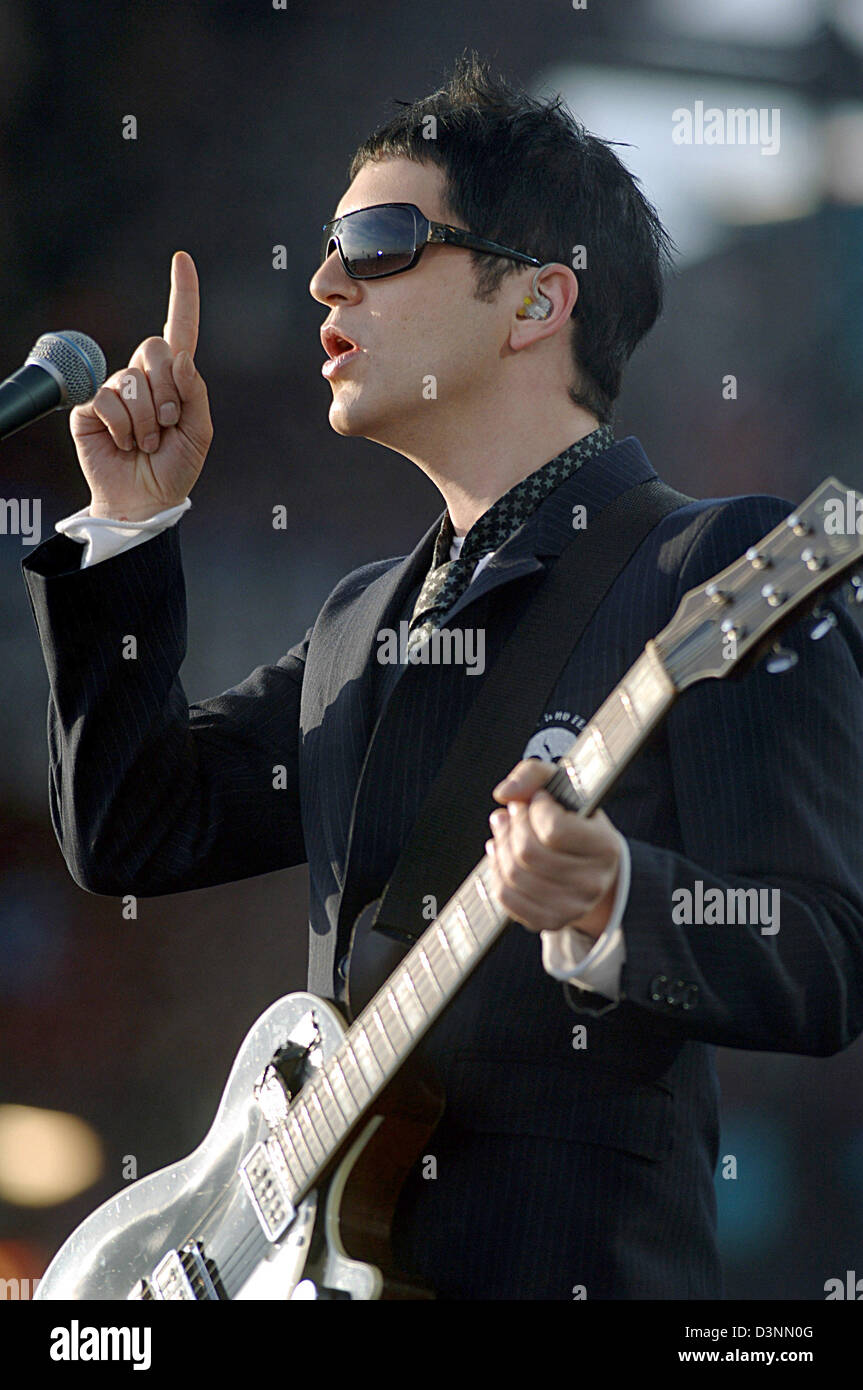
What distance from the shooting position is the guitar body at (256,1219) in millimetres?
1444

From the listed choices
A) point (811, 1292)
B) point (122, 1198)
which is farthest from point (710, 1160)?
point (811, 1292)

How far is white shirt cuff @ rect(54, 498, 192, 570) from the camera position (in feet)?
5.85

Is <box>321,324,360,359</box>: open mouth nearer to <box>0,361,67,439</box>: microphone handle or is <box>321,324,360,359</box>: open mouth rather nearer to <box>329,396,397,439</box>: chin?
<box>329,396,397,439</box>: chin

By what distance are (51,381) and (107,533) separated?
0.29m

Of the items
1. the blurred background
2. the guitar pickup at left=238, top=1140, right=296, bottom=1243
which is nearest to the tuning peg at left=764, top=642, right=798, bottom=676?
the guitar pickup at left=238, top=1140, right=296, bottom=1243

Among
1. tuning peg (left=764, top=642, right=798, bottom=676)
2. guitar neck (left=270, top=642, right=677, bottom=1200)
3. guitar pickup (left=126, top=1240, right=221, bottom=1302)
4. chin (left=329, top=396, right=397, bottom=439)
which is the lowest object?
guitar pickup (left=126, top=1240, right=221, bottom=1302)

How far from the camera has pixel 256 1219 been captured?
1564 millimetres

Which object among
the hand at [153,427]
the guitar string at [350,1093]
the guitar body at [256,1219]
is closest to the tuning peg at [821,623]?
the guitar string at [350,1093]

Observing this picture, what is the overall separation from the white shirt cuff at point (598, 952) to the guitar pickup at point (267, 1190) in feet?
1.61

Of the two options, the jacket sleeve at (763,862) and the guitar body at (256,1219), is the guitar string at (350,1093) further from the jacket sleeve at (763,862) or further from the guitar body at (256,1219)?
the jacket sleeve at (763,862)

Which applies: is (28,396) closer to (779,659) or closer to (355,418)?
(355,418)

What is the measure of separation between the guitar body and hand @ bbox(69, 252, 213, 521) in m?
0.69

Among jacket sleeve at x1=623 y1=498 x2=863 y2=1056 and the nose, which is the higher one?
the nose

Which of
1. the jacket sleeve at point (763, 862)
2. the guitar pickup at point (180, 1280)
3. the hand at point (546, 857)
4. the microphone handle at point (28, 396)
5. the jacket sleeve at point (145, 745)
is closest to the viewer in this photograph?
the hand at point (546, 857)
